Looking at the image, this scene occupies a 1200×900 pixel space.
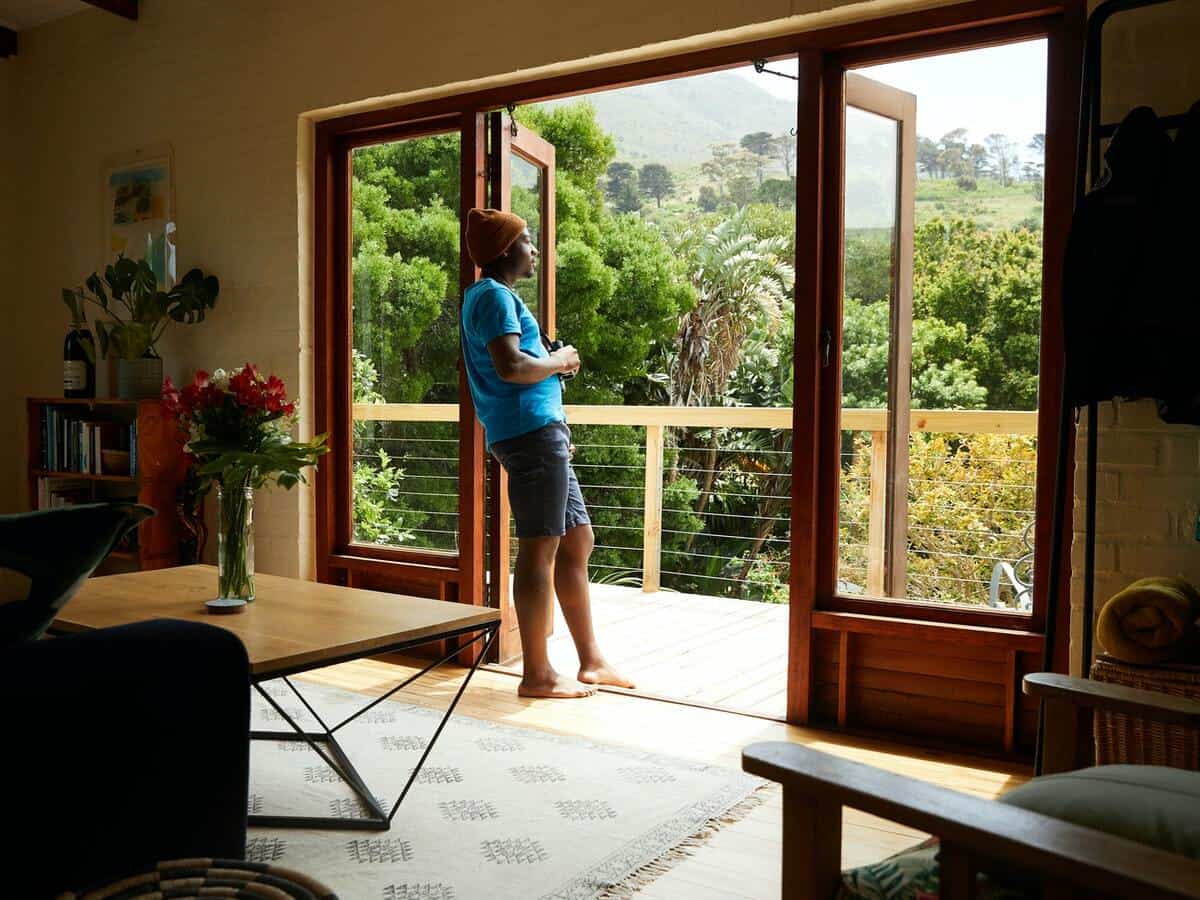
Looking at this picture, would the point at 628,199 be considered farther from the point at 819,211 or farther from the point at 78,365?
the point at 819,211

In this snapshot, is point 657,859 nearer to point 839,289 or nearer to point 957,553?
point 957,553

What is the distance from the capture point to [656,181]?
31.6ft

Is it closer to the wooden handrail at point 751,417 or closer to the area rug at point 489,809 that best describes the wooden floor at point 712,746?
the area rug at point 489,809

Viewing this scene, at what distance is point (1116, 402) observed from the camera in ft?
8.49

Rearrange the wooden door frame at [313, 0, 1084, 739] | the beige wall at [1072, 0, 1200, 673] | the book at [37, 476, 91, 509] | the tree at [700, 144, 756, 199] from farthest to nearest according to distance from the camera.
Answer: the tree at [700, 144, 756, 199] < the book at [37, 476, 91, 509] < the wooden door frame at [313, 0, 1084, 739] < the beige wall at [1072, 0, 1200, 673]

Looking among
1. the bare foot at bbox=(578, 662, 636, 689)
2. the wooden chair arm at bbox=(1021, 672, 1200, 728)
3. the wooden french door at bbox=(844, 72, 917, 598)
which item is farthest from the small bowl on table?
the wooden chair arm at bbox=(1021, 672, 1200, 728)

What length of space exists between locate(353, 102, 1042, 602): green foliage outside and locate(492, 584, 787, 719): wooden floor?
1.21 ft

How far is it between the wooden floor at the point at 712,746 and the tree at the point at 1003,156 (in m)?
1.58

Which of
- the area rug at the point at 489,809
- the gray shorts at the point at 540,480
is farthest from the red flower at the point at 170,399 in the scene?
the gray shorts at the point at 540,480

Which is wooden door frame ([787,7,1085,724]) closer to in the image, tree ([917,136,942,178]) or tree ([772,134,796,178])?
tree ([917,136,942,178])

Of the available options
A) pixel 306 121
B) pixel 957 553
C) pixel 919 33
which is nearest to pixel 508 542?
pixel 957 553

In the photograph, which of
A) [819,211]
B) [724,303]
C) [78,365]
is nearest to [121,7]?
[78,365]

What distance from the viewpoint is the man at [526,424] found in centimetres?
340

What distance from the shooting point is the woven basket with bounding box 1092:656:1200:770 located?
1.95 metres
